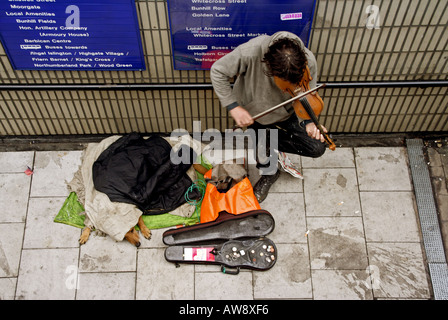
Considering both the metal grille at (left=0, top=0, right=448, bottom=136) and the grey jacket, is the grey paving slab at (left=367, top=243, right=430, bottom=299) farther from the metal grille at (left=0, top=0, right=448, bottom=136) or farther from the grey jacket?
the grey jacket

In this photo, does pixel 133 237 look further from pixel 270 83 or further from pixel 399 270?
pixel 399 270

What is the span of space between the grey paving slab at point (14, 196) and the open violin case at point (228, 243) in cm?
155

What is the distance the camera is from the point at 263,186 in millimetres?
4172

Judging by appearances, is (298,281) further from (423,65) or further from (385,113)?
(423,65)

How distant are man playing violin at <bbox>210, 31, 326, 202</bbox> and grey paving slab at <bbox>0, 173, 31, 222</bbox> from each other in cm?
240

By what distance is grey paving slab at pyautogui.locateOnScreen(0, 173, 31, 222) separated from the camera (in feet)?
13.6

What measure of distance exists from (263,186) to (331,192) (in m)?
0.72

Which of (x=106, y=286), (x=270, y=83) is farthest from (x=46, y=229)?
(x=270, y=83)

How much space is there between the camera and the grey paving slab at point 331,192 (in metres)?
4.16

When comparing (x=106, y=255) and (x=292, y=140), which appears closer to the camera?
(x=292, y=140)

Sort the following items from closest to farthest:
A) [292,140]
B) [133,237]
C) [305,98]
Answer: [305,98]
[292,140]
[133,237]

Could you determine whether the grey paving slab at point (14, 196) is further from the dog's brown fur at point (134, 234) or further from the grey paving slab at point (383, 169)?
the grey paving slab at point (383, 169)

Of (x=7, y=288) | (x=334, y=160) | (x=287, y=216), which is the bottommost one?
(x=7, y=288)
